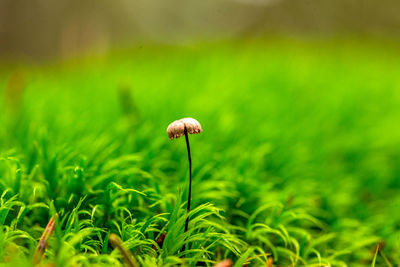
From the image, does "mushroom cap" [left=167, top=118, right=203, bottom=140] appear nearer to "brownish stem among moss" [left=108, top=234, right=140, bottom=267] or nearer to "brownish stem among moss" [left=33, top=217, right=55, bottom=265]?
"brownish stem among moss" [left=108, top=234, right=140, bottom=267]

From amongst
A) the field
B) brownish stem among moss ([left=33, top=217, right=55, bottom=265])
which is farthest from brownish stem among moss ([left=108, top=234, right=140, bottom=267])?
brownish stem among moss ([left=33, top=217, right=55, bottom=265])

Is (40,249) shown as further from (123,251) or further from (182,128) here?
(182,128)

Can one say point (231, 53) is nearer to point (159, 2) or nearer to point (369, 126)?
point (369, 126)

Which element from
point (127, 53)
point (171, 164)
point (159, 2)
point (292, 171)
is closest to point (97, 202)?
point (171, 164)

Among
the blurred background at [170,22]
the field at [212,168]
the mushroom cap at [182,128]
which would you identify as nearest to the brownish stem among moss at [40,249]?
the field at [212,168]

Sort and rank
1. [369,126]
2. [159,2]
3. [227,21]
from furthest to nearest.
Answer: [159,2] < [227,21] < [369,126]

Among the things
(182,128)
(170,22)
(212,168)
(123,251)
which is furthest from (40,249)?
(170,22)
